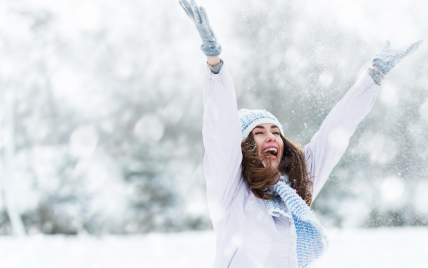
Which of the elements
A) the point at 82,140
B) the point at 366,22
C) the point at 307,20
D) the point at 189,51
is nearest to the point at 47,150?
the point at 82,140

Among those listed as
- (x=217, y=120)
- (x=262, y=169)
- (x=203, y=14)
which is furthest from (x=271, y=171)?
(x=203, y=14)

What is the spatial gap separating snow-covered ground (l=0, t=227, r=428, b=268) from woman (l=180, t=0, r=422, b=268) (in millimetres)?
1248

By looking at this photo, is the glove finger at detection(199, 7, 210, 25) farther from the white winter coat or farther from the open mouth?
the open mouth

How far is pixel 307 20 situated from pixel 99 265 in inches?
104

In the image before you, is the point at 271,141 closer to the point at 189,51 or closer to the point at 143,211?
the point at 143,211

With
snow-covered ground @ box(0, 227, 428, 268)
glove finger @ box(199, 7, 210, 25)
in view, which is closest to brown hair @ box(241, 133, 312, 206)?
glove finger @ box(199, 7, 210, 25)

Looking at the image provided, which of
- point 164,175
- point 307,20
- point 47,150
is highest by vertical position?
point 307,20

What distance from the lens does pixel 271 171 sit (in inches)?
36.4

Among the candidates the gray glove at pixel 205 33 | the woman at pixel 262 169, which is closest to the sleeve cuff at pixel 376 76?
the woman at pixel 262 169

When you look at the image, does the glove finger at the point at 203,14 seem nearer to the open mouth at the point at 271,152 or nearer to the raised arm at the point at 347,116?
the open mouth at the point at 271,152

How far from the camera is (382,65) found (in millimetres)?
1046

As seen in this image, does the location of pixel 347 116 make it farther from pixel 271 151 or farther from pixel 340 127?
pixel 271 151

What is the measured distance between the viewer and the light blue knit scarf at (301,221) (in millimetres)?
913

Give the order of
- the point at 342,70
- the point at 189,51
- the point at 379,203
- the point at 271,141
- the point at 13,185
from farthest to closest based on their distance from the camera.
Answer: the point at 189,51 < the point at 13,185 < the point at 379,203 < the point at 342,70 < the point at 271,141
